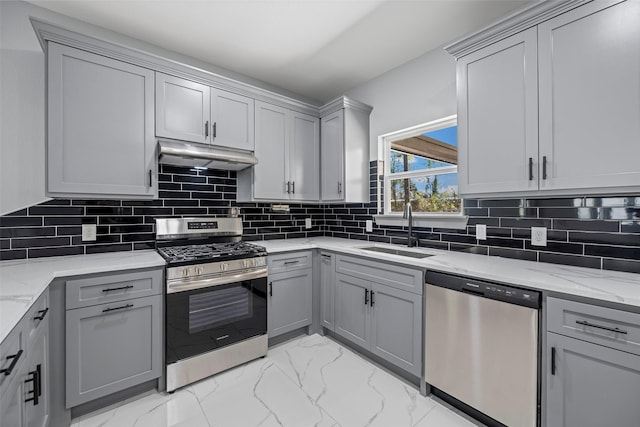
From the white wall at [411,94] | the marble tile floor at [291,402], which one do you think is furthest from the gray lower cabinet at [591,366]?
the white wall at [411,94]

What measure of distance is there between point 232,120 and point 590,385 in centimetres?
288

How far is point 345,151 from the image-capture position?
3.00 meters

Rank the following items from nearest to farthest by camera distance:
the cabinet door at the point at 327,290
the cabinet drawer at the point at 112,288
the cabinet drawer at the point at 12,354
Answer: the cabinet drawer at the point at 12,354 → the cabinet drawer at the point at 112,288 → the cabinet door at the point at 327,290

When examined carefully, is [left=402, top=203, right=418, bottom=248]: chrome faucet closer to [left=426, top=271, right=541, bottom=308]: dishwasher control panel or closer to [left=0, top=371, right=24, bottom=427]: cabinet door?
[left=426, top=271, right=541, bottom=308]: dishwasher control panel

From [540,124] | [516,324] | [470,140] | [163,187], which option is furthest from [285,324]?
[540,124]

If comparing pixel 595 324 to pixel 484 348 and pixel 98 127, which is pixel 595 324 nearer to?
pixel 484 348

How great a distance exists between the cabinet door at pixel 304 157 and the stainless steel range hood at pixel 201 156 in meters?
0.53

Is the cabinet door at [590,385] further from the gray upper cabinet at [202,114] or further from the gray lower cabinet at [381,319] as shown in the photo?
the gray upper cabinet at [202,114]

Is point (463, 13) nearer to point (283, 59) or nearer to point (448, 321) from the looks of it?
point (283, 59)

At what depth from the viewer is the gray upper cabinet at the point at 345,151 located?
3.00 m

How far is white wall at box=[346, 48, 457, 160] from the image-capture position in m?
2.48

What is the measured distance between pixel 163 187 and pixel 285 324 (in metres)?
1.64

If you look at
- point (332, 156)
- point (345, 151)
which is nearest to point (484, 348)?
point (345, 151)

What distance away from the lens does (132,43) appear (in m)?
2.39
